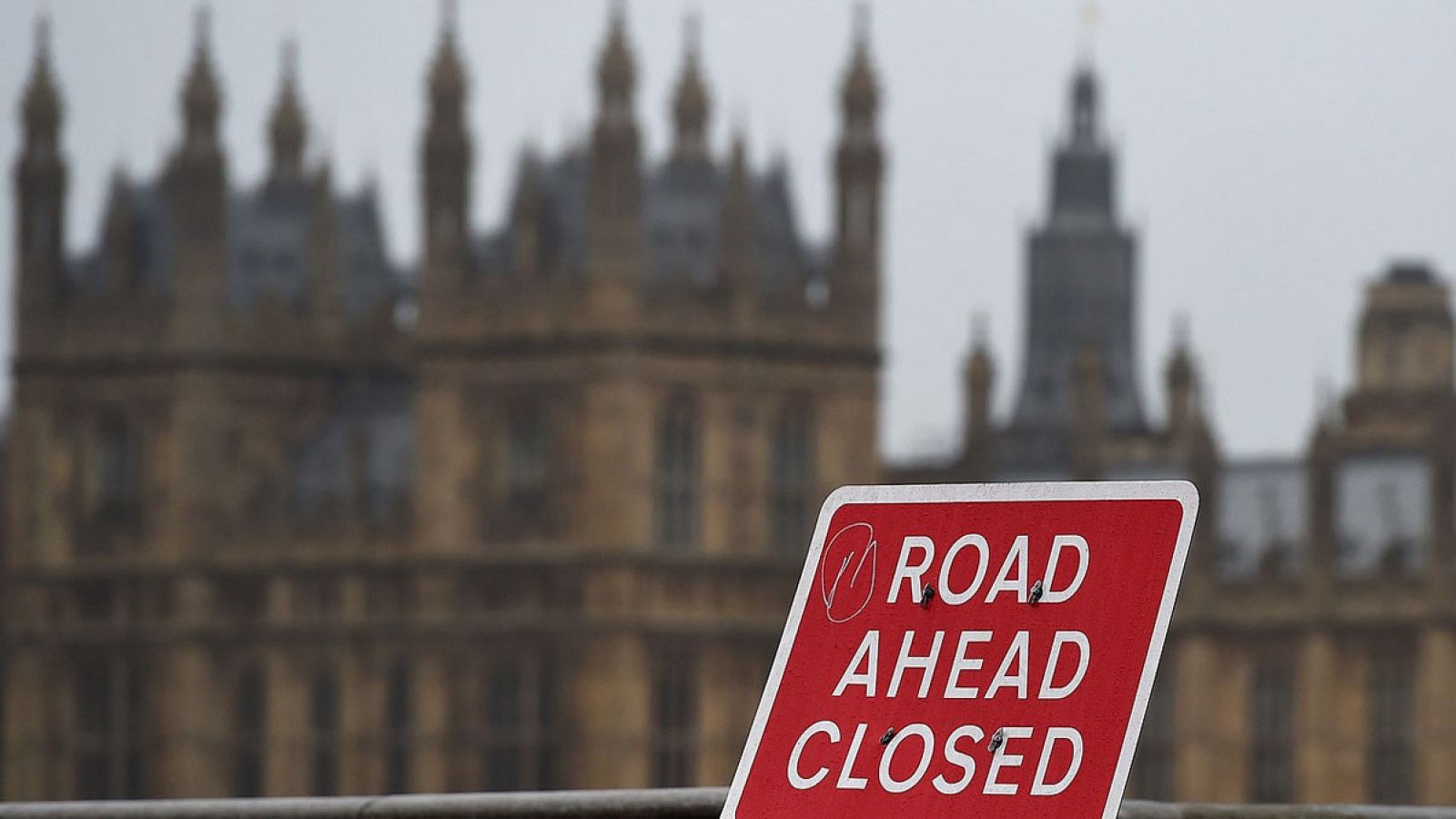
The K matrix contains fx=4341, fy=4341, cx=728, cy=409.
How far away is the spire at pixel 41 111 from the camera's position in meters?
72.3

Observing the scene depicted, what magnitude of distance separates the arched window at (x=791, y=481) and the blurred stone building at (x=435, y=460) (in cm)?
6

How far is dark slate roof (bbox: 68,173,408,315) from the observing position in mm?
69688

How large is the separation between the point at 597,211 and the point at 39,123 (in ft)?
42.1

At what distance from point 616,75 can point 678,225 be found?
2.57 meters

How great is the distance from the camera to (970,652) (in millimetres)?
6988

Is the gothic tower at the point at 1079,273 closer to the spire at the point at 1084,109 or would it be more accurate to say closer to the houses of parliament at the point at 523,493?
the spire at the point at 1084,109

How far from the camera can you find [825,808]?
7.06 meters

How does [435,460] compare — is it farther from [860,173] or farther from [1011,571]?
[1011,571]

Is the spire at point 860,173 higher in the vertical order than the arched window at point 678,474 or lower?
higher

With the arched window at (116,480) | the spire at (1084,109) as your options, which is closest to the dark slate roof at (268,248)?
the arched window at (116,480)

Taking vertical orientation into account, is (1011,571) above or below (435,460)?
above

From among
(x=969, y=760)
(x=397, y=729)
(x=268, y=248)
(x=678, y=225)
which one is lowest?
(x=397, y=729)

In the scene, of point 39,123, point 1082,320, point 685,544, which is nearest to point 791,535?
point 685,544

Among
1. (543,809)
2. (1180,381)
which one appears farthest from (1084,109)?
(543,809)
